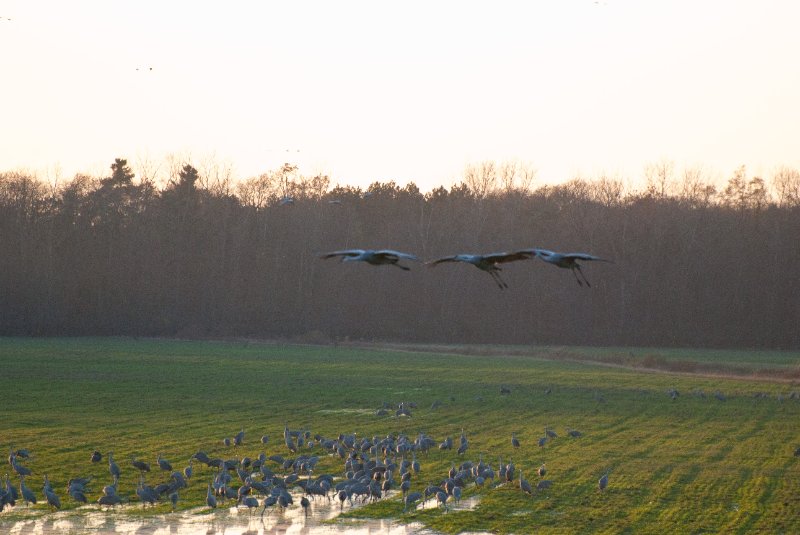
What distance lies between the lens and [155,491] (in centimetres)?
1831

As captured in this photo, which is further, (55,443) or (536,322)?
(536,322)

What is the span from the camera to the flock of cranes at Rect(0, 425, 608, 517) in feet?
59.3

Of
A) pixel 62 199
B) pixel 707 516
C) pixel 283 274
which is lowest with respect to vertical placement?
pixel 707 516

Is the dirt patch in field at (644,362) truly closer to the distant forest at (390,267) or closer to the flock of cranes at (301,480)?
the distant forest at (390,267)

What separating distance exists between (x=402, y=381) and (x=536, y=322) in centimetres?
4736

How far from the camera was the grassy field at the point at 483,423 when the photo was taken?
1839cm

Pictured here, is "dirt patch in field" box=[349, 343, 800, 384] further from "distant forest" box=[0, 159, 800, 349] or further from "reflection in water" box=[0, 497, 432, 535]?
"reflection in water" box=[0, 497, 432, 535]

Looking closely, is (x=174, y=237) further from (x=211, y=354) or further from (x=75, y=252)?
(x=211, y=354)

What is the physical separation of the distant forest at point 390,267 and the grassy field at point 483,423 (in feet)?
103

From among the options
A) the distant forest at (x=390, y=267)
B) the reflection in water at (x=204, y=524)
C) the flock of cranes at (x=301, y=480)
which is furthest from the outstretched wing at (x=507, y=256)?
the distant forest at (x=390, y=267)

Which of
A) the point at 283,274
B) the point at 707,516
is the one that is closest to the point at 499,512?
the point at 707,516

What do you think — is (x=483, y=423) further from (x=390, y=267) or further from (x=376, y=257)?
(x=390, y=267)

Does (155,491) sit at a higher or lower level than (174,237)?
lower

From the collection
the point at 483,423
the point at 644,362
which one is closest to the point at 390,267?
the point at 644,362
